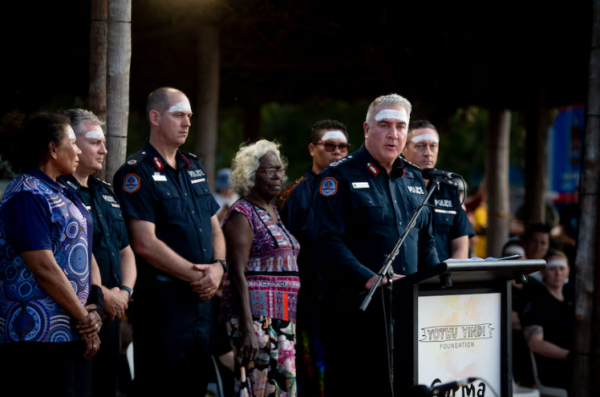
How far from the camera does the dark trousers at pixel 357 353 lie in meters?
4.52

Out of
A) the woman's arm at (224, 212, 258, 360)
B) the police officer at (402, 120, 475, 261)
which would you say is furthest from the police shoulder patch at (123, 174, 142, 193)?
the police officer at (402, 120, 475, 261)

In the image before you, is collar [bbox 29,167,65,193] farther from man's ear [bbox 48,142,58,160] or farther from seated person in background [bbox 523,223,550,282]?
seated person in background [bbox 523,223,550,282]

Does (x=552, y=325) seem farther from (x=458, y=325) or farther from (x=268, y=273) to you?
(x=458, y=325)

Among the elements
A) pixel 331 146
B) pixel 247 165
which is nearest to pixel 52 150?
pixel 247 165

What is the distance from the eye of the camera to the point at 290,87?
1213 centimetres

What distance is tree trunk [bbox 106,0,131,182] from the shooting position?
18.0 feet

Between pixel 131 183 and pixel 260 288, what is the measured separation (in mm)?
1062

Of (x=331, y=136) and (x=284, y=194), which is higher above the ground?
(x=331, y=136)

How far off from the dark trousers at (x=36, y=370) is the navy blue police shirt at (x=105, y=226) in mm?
785

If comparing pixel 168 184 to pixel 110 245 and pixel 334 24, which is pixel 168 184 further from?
pixel 334 24

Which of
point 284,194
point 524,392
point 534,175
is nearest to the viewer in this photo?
point 284,194

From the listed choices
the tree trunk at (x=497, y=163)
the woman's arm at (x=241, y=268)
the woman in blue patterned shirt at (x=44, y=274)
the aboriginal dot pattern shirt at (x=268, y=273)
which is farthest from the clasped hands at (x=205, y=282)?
the tree trunk at (x=497, y=163)

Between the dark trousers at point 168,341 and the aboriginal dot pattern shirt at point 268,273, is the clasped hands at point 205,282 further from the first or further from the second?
the aboriginal dot pattern shirt at point 268,273

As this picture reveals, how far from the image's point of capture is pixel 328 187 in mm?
4965
